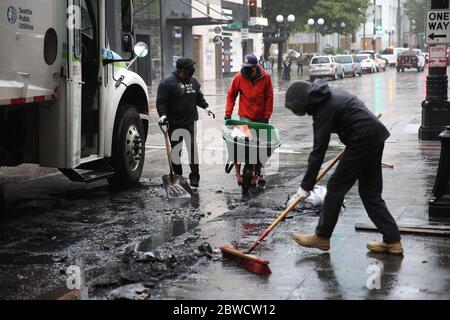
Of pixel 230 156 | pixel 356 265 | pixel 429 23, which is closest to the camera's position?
pixel 356 265

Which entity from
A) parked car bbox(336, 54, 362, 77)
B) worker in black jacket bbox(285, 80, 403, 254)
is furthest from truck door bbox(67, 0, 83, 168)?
parked car bbox(336, 54, 362, 77)

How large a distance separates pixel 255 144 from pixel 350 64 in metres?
41.3

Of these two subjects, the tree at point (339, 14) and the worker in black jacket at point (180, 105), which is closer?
the worker in black jacket at point (180, 105)

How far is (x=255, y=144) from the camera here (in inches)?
367

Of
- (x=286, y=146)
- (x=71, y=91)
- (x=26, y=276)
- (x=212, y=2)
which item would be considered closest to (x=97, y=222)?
(x=71, y=91)

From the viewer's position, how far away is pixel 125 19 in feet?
32.1

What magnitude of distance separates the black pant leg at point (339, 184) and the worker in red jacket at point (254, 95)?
3.70 m

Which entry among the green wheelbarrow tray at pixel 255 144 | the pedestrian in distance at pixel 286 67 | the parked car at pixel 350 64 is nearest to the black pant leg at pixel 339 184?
the green wheelbarrow tray at pixel 255 144

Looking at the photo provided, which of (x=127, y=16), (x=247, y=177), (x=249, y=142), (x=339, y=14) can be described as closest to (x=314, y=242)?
(x=249, y=142)

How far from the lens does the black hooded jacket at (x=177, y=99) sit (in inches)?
383

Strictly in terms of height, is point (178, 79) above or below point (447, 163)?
above

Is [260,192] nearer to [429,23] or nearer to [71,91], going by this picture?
[71,91]

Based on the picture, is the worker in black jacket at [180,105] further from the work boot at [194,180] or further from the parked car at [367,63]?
the parked car at [367,63]

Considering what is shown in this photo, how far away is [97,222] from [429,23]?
27.0 ft
